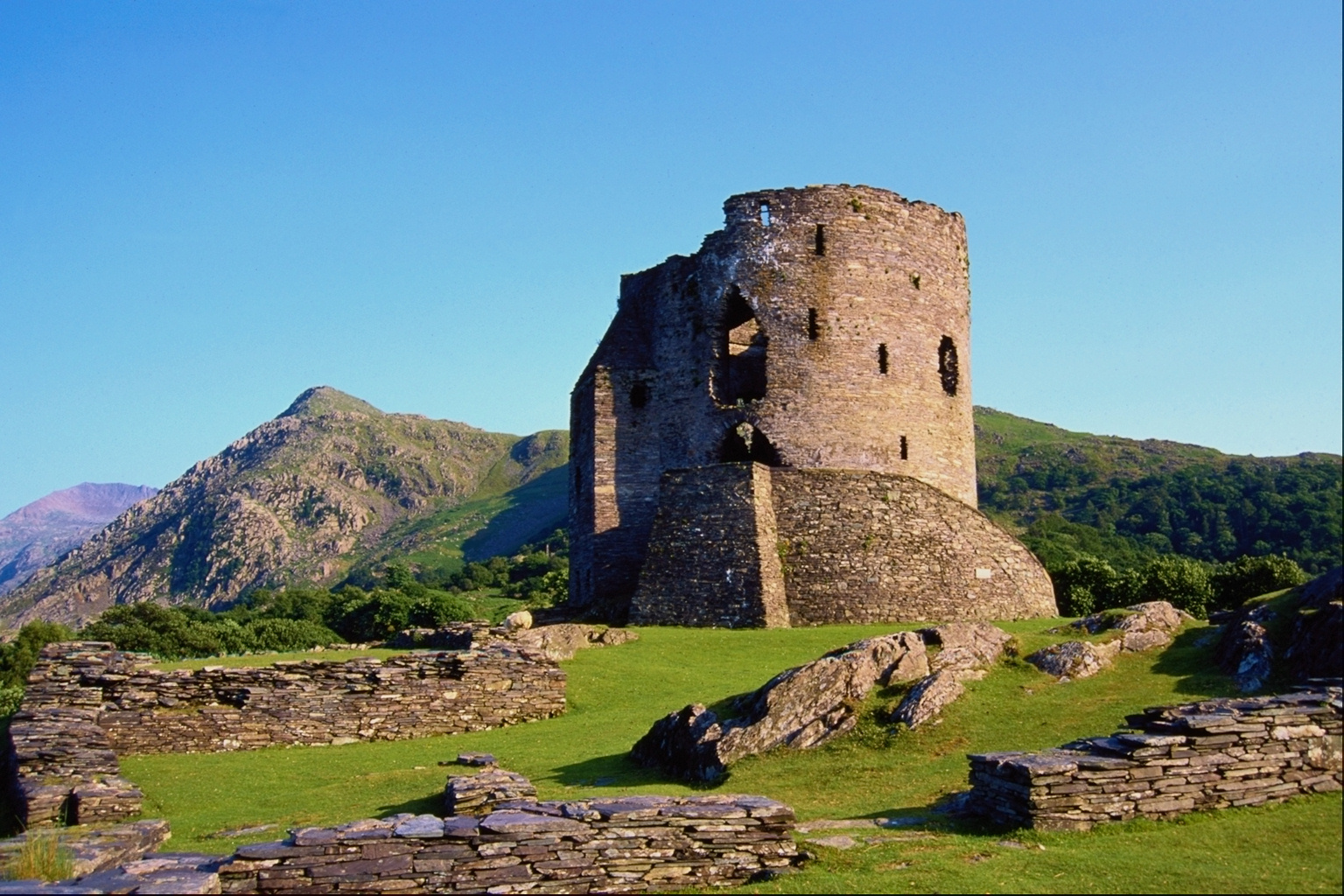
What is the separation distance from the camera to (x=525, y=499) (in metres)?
180

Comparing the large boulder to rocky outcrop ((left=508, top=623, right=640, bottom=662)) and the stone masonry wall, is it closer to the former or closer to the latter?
the stone masonry wall

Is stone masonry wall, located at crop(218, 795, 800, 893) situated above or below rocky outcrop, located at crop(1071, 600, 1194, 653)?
below

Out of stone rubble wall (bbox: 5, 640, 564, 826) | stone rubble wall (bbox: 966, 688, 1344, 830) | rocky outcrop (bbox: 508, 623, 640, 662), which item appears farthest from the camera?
rocky outcrop (bbox: 508, 623, 640, 662)

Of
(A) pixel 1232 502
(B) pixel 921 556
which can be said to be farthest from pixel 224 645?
(A) pixel 1232 502

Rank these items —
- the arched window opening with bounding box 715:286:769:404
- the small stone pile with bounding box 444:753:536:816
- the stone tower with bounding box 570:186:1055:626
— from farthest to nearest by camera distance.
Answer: the arched window opening with bounding box 715:286:769:404 → the stone tower with bounding box 570:186:1055:626 → the small stone pile with bounding box 444:753:536:816

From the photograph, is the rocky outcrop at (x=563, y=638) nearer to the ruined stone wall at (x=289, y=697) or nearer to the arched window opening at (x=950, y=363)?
the ruined stone wall at (x=289, y=697)

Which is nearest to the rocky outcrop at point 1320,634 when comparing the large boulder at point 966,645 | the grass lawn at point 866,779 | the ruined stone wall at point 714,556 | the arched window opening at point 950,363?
the grass lawn at point 866,779

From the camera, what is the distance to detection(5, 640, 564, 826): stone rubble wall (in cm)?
1984

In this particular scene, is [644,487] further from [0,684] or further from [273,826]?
[273,826]

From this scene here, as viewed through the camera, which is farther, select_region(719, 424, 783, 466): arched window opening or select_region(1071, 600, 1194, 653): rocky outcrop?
select_region(719, 424, 783, 466): arched window opening

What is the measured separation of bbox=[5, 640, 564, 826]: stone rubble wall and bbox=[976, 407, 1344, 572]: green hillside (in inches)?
1144

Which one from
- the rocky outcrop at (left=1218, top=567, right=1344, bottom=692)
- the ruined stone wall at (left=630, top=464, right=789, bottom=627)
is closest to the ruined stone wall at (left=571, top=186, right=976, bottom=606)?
the ruined stone wall at (left=630, top=464, right=789, bottom=627)

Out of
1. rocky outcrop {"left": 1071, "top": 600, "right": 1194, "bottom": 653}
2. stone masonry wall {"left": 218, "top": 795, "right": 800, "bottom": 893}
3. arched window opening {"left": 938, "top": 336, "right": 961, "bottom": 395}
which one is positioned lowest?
stone masonry wall {"left": 218, "top": 795, "right": 800, "bottom": 893}

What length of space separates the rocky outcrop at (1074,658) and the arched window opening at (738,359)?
1823 centimetres
